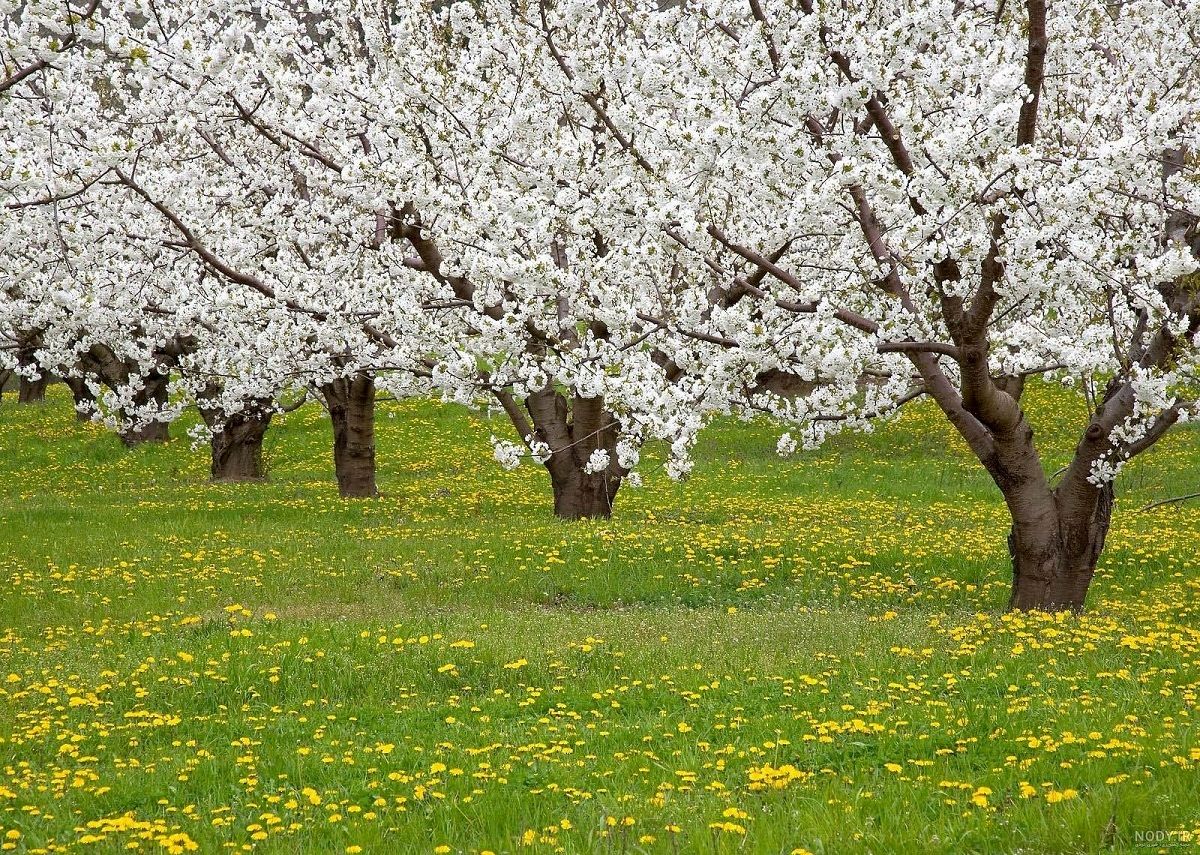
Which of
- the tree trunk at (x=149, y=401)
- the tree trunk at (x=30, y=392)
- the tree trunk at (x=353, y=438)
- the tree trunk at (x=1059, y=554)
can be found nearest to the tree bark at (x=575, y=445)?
the tree trunk at (x=353, y=438)

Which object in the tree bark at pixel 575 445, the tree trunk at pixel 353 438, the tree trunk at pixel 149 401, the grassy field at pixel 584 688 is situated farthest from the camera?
the tree trunk at pixel 149 401

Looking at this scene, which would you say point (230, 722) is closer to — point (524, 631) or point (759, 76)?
point (524, 631)

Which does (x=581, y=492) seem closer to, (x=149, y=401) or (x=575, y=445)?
(x=575, y=445)

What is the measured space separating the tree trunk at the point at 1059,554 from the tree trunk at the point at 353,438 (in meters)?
11.9

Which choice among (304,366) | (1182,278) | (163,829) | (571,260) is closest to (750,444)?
(304,366)

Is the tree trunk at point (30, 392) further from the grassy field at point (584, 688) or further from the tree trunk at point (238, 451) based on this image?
the grassy field at point (584, 688)

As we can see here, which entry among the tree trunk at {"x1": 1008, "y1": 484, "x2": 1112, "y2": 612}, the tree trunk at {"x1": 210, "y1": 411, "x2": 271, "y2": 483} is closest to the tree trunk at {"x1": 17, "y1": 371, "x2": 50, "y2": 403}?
the tree trunk at {"x1": 210, "y1": 411, "x2": 271, "y2": 483}

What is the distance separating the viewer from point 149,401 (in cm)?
2286

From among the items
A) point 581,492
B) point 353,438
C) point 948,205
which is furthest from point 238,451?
point 948,205

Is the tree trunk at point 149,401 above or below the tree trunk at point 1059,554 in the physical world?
above

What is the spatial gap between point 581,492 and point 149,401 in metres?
10.9

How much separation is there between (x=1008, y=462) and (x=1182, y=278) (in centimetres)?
206

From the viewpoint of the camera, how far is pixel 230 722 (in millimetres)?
7438

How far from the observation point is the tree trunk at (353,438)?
1944 centimetres
